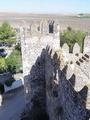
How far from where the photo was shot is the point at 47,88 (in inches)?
695

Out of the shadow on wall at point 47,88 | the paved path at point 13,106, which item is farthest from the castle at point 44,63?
the paved path at point 13,106

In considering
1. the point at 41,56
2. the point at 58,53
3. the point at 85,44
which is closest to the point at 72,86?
the point at 58,53

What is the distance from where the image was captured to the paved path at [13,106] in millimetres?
21011

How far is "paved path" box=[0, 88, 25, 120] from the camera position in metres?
21.0

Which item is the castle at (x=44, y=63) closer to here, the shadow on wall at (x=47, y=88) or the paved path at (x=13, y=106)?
the shadow on wall at (x=47, y=88)

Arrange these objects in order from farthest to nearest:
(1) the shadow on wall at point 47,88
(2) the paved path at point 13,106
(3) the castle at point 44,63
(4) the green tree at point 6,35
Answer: (4) the green tree at point 6,35
(2) the paved path at point 13,106
(3) the castle at point 44,63
(1) the shadow on wall at point 47,88

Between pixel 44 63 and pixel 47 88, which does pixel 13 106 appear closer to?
pixel 47 88

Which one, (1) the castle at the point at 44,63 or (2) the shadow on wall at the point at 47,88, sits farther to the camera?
(1) the castle at the point at 44,63

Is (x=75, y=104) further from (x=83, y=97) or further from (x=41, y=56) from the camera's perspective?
(x=41, y=56)

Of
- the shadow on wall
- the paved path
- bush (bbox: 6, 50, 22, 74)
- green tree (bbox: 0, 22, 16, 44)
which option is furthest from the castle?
green tree (bbox: 0, 22, 16, 44)

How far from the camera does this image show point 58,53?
1502 cm

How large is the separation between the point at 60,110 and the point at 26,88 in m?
6.55

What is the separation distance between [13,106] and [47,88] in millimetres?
6472

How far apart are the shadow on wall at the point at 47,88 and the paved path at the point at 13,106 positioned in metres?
2.27
